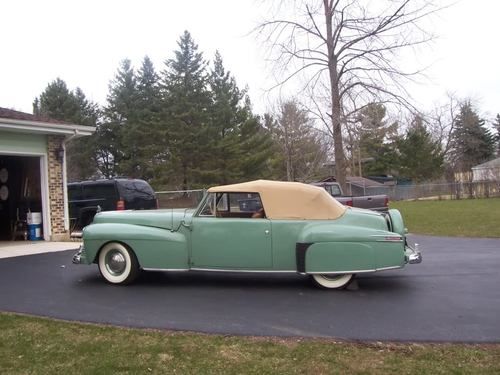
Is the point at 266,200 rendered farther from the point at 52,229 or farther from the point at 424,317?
the point at 52,229

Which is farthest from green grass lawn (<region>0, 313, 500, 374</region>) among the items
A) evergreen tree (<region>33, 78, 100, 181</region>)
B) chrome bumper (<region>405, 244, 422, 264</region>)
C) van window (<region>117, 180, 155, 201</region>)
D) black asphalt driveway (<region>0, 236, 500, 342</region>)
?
evergreen tree (<region>33, 78, 100, 181</region>)

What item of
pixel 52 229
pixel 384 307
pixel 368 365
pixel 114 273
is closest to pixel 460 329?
pixel 384 307

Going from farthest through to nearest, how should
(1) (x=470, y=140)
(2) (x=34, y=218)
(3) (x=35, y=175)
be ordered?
(1) (x=470, y=140)
(3) (x=35, y=175)
(2) (x=34, y=218)

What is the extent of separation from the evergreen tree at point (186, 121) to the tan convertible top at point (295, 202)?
32.9m

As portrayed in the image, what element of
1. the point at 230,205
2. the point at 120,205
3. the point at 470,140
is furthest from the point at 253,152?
the point at 470,140

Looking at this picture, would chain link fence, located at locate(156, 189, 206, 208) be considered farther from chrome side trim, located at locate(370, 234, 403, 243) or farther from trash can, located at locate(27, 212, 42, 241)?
chrome side trim, located at locate(370, 234, 403, 243)

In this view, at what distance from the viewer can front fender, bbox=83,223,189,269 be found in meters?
7.24

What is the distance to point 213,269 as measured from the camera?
283 inches

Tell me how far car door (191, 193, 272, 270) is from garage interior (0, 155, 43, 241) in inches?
336

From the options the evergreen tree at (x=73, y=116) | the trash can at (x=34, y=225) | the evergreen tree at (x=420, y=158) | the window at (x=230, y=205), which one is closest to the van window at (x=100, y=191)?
the trash can at (x=34, y=225)

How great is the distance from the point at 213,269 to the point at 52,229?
26.4ft

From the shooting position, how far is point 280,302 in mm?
6418

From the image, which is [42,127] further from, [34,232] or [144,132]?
[144,132]

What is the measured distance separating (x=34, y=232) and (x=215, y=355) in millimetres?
10708
